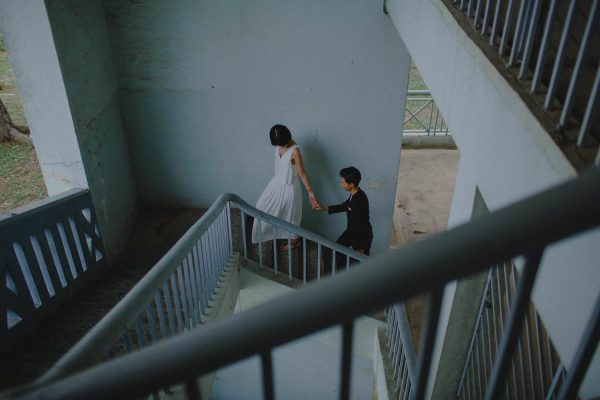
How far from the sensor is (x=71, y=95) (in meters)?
4.35

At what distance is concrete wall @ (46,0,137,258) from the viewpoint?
4332 millimetres

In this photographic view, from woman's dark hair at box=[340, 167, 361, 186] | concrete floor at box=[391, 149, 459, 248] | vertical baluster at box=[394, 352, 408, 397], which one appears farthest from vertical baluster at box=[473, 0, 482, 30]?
concrete floor at box=[391, 149, 459, 248]

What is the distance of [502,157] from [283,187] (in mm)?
3741

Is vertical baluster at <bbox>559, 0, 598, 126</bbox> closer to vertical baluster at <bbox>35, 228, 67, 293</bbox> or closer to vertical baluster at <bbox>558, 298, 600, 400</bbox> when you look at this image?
vertical baluster at <bbox>558, 298, 600, 400</bbox>

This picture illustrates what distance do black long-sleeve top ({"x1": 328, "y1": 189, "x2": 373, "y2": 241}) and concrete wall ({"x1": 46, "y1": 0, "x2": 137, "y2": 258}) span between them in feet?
8.86

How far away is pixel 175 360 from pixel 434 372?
9.84 feet

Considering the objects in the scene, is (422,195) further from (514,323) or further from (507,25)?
(514,323)

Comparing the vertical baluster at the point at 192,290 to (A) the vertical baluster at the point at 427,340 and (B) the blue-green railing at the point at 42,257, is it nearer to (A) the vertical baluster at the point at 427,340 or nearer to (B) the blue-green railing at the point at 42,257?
(B) the blue-green railing at the point at 42,257

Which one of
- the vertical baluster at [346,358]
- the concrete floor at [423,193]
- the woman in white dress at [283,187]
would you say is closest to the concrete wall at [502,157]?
the vertical baluster at [346,358]

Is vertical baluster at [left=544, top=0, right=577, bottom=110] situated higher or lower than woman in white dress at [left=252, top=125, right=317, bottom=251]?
higher

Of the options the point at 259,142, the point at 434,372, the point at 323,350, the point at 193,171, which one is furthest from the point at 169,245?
the point at 434,372

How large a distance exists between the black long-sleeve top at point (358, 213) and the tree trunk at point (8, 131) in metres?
7.72

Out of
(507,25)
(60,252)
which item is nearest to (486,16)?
(507,25)

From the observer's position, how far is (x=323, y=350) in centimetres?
584
